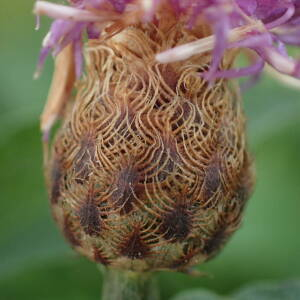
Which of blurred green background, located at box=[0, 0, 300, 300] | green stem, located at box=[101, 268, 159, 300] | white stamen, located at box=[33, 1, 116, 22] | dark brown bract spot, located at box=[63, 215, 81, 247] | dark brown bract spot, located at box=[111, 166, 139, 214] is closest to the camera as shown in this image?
white stamen, located at box=[33, 1, 116, 22]

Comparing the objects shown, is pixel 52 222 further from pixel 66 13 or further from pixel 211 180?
pixel 66 13

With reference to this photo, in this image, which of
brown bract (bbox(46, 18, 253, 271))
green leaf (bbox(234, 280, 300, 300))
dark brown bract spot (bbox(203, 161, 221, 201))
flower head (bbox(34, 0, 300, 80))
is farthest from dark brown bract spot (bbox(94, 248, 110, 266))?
green leaf (bbox(234, 280, 300, 300))

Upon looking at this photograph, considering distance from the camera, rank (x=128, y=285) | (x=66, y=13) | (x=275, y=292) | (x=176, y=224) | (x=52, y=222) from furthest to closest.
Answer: (x=52, y=222) < (x=275, y=292) < (x=128, y=285) < (x=176, y=224) < (x=66, y=13)

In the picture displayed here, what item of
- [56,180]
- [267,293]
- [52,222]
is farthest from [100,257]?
[52,222]

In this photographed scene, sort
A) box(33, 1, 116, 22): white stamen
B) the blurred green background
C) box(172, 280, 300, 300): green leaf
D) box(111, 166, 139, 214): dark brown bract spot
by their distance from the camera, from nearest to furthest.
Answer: box(33, 1, 116, 22): white stamen
box(111, 166, 139, 214): dark brown bract spot
box(172, 280, 300, 300): green leaf
the blurred green background

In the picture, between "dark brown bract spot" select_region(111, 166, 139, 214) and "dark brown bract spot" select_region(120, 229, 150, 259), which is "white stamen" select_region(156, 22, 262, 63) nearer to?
"dark brown bract spot" select_region(111, 166, 139, 214)

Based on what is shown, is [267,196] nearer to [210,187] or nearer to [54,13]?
[210,187]

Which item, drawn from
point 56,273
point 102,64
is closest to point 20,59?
point 56,273
